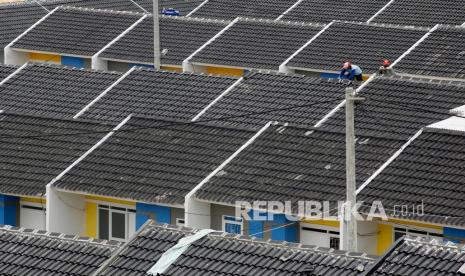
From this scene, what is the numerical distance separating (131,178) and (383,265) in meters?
15.2

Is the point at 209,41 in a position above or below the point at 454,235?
above

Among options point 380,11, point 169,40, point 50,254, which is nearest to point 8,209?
point 50,254

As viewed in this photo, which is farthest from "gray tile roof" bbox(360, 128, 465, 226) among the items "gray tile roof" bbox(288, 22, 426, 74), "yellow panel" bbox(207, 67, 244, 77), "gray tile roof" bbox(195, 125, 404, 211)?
"yellow panel" bbox(207, 67, 244, 77)

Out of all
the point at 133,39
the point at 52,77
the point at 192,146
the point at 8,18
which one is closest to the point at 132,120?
the point at 192,146

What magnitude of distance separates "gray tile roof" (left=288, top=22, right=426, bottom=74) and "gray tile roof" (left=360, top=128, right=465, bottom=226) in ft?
45.3

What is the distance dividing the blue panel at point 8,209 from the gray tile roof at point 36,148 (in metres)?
0.51

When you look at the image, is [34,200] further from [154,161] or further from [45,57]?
[45,57]

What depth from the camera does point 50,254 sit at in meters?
26.7

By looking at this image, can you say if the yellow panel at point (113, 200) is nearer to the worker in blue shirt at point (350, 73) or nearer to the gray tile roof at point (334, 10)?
the worker in blue shirt at point (350, 73)

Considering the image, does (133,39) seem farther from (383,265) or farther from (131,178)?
(383,265)

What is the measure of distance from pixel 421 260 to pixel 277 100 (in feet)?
62.0

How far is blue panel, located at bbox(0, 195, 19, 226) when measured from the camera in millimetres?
40219

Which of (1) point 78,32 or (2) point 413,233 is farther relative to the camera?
(1) point 78,32

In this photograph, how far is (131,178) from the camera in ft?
127
